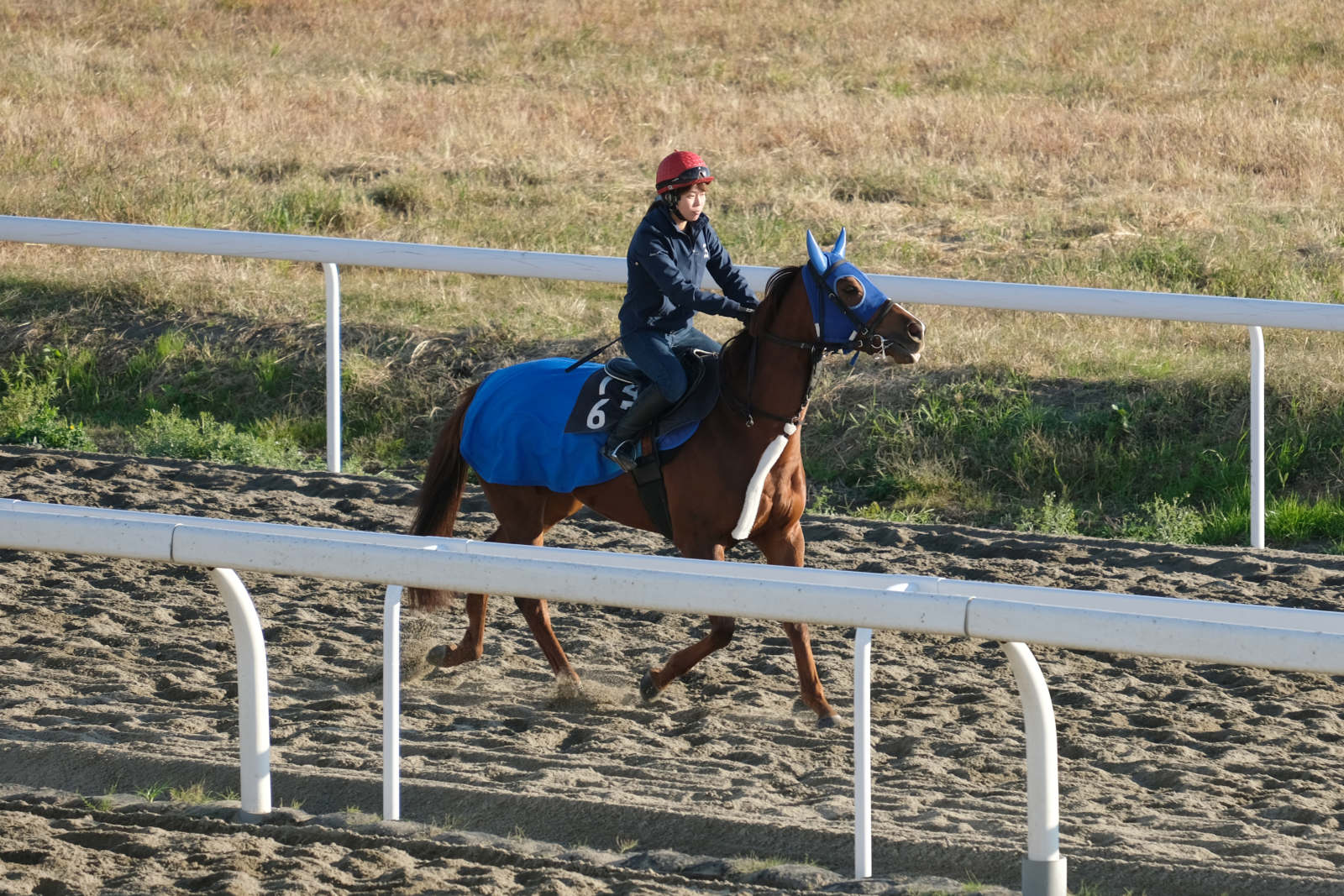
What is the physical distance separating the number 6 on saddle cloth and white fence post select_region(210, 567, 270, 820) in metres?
2.23

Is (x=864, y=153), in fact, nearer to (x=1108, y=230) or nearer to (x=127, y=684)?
(x=1108, y=230)

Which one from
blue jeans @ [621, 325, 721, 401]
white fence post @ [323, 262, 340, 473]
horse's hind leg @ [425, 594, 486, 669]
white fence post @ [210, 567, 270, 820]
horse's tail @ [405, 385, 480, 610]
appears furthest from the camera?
white fence post @ [323, 262, 340, 473]

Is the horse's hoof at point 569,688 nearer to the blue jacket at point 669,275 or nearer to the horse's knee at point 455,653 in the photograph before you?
the horse's knee at point 455,653

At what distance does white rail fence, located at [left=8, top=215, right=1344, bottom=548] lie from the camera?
775 centimetres

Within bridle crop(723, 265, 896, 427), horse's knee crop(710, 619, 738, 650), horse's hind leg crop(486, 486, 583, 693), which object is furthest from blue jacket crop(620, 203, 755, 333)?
horse's knee crop(710, 619, 738, 650)

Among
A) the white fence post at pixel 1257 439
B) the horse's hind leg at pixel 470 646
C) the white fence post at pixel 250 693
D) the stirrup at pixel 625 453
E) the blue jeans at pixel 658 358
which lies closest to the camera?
the white fence post at pixel 250 693

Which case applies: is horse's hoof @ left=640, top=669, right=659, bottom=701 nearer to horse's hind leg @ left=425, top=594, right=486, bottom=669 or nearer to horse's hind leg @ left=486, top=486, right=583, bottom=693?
horse's hind leg @ left=486, top=486, right=583, bottom=693

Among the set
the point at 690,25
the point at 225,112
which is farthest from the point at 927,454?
the point at 690,25

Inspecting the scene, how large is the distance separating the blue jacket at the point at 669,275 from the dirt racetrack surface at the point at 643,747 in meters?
1.28

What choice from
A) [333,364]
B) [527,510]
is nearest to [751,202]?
[333,364]

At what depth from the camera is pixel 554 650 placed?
614cm

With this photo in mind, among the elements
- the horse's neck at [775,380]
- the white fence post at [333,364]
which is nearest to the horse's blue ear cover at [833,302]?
the horse's neck at [775,380]

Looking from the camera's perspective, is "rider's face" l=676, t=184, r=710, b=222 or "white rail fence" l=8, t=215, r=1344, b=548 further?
"white rail fence" l=8, t=215, r=1344, b=548

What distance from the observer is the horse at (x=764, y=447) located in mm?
5805
